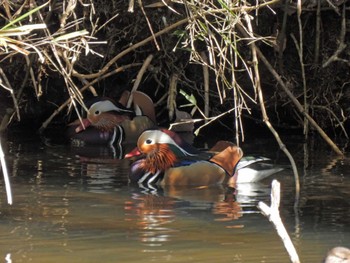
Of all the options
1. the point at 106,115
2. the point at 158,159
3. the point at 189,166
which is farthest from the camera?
the point at 106,115

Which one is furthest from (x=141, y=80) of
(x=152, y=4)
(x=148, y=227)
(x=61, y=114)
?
(x=148, y=227)

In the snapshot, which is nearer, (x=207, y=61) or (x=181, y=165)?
(x=181, y=165)

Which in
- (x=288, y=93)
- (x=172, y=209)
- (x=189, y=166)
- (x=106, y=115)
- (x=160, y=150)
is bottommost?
(x=172, y=209)

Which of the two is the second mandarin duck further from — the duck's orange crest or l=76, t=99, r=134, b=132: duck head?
l=76, t=99, r=134, b=132: duck head

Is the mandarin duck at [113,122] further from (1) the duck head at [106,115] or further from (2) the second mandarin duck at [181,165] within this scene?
(2) the second mandarin duck at [181,165]

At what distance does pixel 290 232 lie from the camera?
6.41 m

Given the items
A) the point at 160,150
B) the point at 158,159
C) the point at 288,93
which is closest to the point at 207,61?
the point at 160,150

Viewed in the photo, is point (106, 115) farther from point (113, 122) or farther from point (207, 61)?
point (207, 61)

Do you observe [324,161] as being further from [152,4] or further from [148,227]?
[148,227]

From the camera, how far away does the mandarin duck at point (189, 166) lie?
28.4ft

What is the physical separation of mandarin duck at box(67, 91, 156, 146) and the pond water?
1823 mm

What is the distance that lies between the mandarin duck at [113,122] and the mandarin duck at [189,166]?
89.6 inches

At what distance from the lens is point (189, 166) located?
8.75m

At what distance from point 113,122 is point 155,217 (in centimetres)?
514
